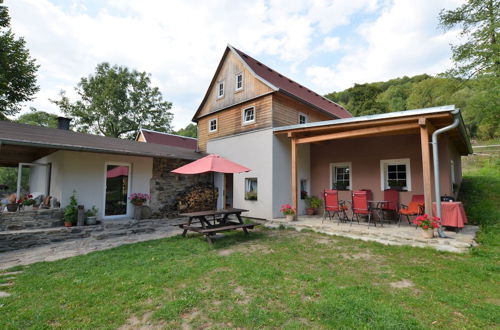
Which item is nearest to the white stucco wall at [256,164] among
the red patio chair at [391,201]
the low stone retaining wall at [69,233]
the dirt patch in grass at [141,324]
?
the low stone retaining wall at [69,233]

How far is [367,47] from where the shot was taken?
485 inches

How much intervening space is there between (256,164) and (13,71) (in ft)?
57.4

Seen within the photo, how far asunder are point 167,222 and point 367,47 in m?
12.8

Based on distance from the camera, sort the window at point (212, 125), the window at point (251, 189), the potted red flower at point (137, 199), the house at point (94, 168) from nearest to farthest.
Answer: the house at point (94, 168) → the potted red flower at point (137, 199) → the window at point (251, 189) → the window at point (212, 125)

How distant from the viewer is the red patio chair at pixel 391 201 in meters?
7.79

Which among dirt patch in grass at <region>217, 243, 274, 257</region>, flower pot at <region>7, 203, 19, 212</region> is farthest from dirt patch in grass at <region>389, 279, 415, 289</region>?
flower pot at <region>7, 203, 19, 212</region>

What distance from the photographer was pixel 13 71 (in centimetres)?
1518

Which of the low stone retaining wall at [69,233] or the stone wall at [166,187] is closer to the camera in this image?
the low stone retaining wall at [69,233]

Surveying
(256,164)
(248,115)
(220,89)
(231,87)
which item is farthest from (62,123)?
(256,164)

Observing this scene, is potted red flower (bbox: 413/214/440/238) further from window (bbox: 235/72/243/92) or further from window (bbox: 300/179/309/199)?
window (bbox: 235/72/243/92)

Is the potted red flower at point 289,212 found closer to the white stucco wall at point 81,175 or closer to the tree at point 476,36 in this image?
the white stucco wall at point 81,175

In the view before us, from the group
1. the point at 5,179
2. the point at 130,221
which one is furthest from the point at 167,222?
the point at 5,179

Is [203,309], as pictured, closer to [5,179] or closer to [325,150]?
[325,150]

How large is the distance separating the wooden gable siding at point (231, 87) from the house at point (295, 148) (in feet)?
0.14
